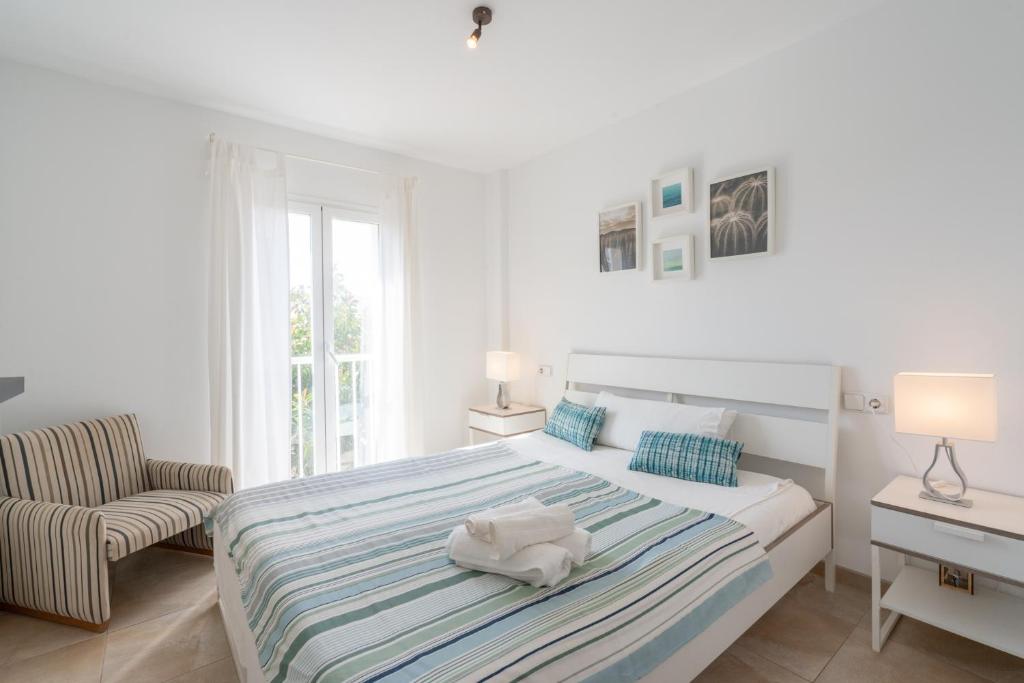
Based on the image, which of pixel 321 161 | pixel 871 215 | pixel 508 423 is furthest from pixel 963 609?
pixel 321 161

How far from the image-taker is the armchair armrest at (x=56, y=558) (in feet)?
7.07

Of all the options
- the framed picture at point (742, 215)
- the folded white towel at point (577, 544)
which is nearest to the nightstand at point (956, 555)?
the folded white towel at point (577, 544)

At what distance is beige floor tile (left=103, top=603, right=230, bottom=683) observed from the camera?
1.96 metres

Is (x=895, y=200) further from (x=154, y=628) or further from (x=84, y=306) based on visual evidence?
(x=84, y=306)

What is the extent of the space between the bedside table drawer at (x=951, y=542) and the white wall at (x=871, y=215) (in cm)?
50

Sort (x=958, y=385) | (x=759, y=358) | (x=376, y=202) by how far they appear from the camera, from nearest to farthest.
→ (x=958, y=385)
(x=759, y=358)
(x=376, y=202)

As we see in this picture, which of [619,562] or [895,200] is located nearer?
[619,562]

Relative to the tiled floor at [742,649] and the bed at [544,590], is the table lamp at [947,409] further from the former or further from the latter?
the tiled floor at [742,649]

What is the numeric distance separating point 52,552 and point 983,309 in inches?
166

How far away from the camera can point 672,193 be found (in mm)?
3148

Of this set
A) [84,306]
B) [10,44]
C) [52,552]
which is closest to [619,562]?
[52,552]

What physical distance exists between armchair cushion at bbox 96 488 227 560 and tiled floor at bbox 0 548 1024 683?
1.18 feet

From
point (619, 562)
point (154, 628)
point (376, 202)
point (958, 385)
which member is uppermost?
point (376, 202)

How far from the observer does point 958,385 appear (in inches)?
74.5
